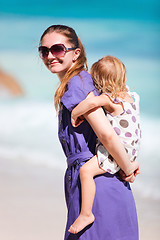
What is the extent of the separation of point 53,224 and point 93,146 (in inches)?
97.6

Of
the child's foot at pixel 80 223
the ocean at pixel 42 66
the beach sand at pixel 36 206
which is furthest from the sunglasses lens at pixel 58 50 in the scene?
→ the ocean at pixel 42 66

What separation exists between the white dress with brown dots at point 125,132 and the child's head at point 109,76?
7 cm

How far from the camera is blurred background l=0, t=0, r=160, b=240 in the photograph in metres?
6.34

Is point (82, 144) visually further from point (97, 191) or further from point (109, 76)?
point (109, 76)

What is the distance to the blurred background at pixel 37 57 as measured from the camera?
634 centimetres

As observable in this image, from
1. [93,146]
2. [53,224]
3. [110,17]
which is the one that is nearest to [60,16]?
[110,17]

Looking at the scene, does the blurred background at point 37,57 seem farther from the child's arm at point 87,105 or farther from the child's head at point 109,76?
the child's arm at point 87,105

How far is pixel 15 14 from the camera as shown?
22.6 ft

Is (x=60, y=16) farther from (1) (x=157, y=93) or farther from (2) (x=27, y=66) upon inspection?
(1) (x=157, y=93)

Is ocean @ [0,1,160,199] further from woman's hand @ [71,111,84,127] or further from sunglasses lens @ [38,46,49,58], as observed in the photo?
woman's hand @ [71,111,84,127]

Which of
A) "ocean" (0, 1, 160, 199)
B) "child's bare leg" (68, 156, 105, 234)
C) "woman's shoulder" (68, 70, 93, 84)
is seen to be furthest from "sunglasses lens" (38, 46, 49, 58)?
"ocean" (0, 1, 160, 199)

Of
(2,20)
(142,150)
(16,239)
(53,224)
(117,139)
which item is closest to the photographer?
(117,139)

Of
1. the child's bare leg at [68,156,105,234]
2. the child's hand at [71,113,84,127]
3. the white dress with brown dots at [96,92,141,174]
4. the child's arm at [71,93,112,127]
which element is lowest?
the child's bare leg at [68,156,105,234]

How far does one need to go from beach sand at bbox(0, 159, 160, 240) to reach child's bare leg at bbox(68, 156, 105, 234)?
216 cm
